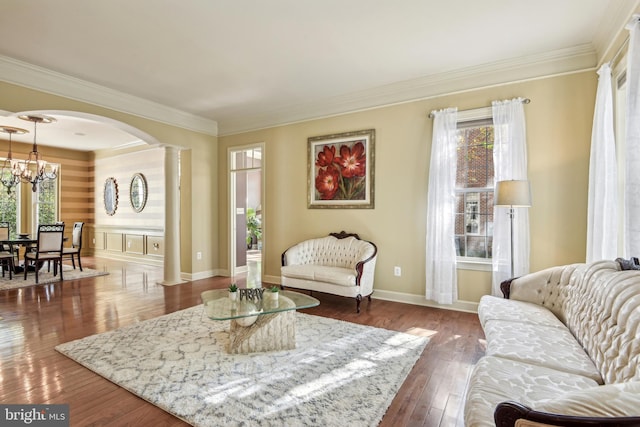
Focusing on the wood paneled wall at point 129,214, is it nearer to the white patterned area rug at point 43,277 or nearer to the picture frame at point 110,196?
the picture frame at point 110,196

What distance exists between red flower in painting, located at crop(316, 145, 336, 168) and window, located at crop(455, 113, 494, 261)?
1.77m

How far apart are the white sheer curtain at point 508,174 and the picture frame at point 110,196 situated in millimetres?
8690

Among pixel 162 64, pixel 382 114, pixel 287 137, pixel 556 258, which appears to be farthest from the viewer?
pixel 287 137

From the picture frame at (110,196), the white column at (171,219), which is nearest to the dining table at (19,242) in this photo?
the picture frame at (110,196)

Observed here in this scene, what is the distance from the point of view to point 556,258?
11.5ft

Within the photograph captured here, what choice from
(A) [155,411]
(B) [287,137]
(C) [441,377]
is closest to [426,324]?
(C) [441,377]

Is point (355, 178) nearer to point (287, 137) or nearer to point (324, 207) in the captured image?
point (324, 207)

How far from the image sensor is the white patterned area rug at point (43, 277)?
5271mm

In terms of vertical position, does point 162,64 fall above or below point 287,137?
above

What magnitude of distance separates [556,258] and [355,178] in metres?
2.59

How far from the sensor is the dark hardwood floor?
200 centimetres

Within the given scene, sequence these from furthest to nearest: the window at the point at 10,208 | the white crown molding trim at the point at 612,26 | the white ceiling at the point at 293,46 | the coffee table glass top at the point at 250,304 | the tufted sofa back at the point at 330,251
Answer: the window at the point at 10,208, the tufted sofa back at the point at 330,251, the white ceiling at the point at 293,46, the coffee table glass top at the point at 250,304, the white crown molding trim at the point at 612,26

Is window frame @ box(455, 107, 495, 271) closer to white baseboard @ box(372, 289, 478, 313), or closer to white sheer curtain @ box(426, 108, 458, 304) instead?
white sheer curtain @ box(426, 108, 458, 304)

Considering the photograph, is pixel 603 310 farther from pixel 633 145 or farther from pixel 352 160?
pixel 352 160
